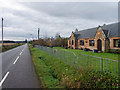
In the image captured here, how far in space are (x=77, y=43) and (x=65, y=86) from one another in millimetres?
24299

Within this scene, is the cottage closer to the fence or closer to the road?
the fence

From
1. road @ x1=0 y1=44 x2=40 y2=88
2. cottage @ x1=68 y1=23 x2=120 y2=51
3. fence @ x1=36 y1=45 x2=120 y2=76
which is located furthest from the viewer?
cottage @ x1=68 y1=23 x2=120 y2=51

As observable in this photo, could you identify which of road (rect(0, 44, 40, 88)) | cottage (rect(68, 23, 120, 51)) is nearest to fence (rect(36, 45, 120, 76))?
road (rect(0, 44, 40, 88))

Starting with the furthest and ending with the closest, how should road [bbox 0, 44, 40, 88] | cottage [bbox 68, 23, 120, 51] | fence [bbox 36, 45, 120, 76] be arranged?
1. cottage [bbox 68, 23, 120, 51]
2. fence [bbox 36, 45, 120, 76]
3. road [bbox 0, 44, 40, 88]

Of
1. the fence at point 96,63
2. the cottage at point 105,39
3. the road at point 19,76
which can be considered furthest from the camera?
the cottage at point 105,39

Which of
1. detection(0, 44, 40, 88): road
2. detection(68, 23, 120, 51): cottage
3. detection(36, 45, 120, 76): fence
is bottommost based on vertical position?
detection(0, 44, 40, 88): road

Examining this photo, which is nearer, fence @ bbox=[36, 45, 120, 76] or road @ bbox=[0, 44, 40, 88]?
road @ bbox=[0, 44, 40, 88]

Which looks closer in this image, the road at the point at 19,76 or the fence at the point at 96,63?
the road at the point at 19,76

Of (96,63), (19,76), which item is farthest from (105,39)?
(19,76)

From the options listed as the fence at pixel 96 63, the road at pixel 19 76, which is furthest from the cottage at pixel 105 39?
the road at pixel 19 76

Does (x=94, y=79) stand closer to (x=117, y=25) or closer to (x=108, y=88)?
(x=108, y=88)

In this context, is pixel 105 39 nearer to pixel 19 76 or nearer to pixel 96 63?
pixel 96 63

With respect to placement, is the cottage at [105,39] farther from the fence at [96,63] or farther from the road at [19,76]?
the road at [19,76]

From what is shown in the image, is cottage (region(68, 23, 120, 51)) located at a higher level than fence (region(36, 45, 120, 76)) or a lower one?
higher
